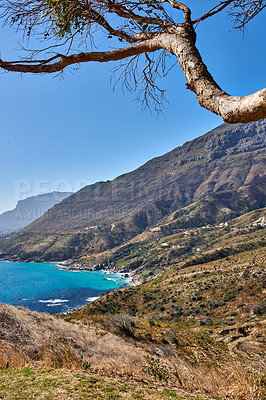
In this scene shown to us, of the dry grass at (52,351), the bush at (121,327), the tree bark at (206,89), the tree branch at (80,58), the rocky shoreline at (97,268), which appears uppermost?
the tree branch at (80,58)

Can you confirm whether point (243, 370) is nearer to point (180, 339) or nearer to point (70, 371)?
point (70, 371)

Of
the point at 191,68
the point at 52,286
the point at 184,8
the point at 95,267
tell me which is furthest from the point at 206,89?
the point at 95,267

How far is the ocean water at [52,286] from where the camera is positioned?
7094 cm

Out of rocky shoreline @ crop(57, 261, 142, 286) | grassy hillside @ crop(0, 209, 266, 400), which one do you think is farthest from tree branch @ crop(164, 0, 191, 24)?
Result: rocky shoreline @ crop(57, 261, 142, 286)

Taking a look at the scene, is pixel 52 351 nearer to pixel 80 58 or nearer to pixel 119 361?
pixel 119 361

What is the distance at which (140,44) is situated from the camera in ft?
9.05

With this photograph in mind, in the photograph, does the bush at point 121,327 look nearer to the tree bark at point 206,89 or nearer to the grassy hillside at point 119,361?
the grassy hillside at point 119,361

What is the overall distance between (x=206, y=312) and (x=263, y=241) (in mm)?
47851

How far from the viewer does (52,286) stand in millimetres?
93000

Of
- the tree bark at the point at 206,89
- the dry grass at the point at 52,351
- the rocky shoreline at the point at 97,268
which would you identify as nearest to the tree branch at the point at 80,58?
the tree bark at the point at 206,89

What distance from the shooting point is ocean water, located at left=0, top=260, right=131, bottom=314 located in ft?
233

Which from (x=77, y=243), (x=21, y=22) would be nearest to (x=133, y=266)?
(x=77, y=243)

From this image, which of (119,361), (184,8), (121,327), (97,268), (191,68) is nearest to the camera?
(191,68)

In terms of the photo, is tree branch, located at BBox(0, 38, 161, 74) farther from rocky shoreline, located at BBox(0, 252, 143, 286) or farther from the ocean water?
rocky shoreline, located at BBox(0, 252, 143, 286)
